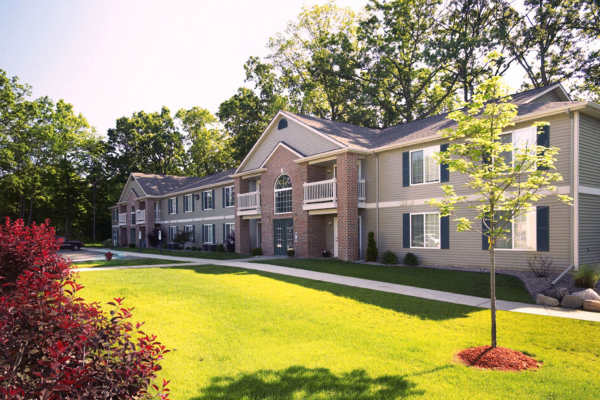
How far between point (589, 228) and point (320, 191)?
462 inches

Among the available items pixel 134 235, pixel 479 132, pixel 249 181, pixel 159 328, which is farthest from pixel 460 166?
pixel 134 235

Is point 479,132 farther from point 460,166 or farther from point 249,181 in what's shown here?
point 249,181

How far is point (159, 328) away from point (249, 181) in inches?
819

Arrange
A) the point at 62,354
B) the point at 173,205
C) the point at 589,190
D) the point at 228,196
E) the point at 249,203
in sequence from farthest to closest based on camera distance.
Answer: the point at 173,205 → the point at 228,196 → the point at 249,203 → the point at 589,190 → the point at 62,354

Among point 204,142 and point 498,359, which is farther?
point 204,142

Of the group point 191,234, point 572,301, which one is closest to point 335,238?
point 572,301

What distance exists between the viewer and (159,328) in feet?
25.0

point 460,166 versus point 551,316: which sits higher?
point 460,166

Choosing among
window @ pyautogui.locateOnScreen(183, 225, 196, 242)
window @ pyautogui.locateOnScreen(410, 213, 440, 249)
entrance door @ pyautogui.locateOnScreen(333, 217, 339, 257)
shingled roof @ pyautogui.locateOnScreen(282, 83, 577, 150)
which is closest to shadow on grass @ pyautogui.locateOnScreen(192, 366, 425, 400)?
shingled roof @ pyautogui.locateOnScreen(282, 83, 577, 150)

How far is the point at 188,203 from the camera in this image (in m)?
36.2

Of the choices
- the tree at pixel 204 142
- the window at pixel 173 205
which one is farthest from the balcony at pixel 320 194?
the tree at pixel 204 142

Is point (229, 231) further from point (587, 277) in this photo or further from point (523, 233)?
point (587, 277)

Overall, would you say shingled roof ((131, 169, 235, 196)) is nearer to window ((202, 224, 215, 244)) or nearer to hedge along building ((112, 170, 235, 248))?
hedge along building ((112, 170, 235, 248))

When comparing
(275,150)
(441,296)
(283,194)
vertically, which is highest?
(275,150)
